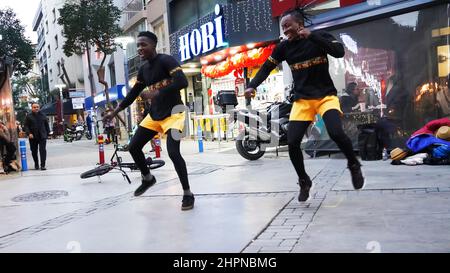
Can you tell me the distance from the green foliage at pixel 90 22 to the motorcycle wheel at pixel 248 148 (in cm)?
1783

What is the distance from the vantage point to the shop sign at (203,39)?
54.5ft

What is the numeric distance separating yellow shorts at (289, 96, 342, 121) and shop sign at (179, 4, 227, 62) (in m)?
11.6

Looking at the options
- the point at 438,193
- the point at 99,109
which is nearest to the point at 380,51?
the point at 438,193

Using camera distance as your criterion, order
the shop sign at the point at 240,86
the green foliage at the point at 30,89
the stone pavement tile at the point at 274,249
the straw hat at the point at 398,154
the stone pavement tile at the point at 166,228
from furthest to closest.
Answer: the green foliage at the point at 30,89 < the shop sign at the point at 240,86 < the straw hat at the point at 398,154 < the stone pavement tile at the point at 166,228 < the stone pavement tile at the point at 274,249

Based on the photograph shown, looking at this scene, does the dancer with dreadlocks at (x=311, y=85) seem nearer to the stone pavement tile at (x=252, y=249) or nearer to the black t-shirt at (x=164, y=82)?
the black t-shirt at (x=164, y=82)

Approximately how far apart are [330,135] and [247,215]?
1131 mm

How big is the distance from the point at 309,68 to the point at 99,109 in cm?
3724

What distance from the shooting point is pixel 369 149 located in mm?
8766

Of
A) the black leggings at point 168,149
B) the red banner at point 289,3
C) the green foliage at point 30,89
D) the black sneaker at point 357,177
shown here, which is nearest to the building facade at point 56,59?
the green foliage at point 30,89

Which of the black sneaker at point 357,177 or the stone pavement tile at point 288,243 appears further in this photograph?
the black sneaker at point 357,177

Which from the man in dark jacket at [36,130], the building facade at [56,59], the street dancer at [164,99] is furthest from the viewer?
the building facade at [56,59]

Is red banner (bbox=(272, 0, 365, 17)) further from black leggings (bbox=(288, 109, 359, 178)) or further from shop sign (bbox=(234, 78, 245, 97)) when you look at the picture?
shop sign (bbox=(234, 78, 245, 97))

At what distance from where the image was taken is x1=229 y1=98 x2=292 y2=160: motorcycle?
1044cm
